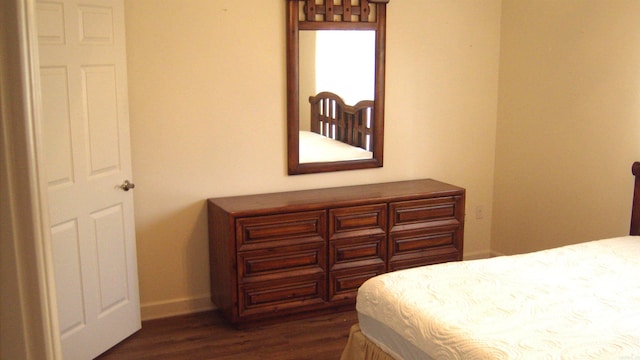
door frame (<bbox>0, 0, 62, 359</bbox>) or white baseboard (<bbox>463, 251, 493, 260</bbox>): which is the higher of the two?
door frame (<bbox>0, 0, 62, 359</bbox>)

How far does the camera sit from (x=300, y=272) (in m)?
3.86

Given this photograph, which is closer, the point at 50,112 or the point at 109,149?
the point at 50,112

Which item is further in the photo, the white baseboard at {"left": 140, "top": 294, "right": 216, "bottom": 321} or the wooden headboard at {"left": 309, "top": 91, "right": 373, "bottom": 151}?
the wooden headboard at {"left": 309, "top": 91, "right": 373, "bottom": 151}

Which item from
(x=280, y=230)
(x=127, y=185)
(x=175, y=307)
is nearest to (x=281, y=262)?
(x=280, y=230)

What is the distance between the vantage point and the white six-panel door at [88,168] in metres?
3.04

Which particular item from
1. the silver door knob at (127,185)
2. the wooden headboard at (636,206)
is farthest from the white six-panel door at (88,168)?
the wooden headboard at (636,206)

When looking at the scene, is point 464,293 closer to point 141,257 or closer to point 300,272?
point 300,272

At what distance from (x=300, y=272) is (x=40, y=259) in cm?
322

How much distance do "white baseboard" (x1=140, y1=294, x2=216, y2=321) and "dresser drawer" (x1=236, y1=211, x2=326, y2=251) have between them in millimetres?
668

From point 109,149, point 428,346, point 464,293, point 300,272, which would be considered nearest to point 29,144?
point 428,346

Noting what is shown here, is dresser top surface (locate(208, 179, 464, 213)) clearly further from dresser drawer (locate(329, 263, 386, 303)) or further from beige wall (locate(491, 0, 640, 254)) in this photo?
beige wall (locate(491, 0, 640, 254))

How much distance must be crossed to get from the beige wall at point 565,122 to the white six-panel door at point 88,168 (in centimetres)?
279

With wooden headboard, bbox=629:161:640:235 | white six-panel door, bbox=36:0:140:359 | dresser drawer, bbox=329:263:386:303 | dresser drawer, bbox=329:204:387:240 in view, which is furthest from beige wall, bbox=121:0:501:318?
wooden headboard, bbox=629:161:640:235

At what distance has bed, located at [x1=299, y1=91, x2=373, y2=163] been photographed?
165 inches
